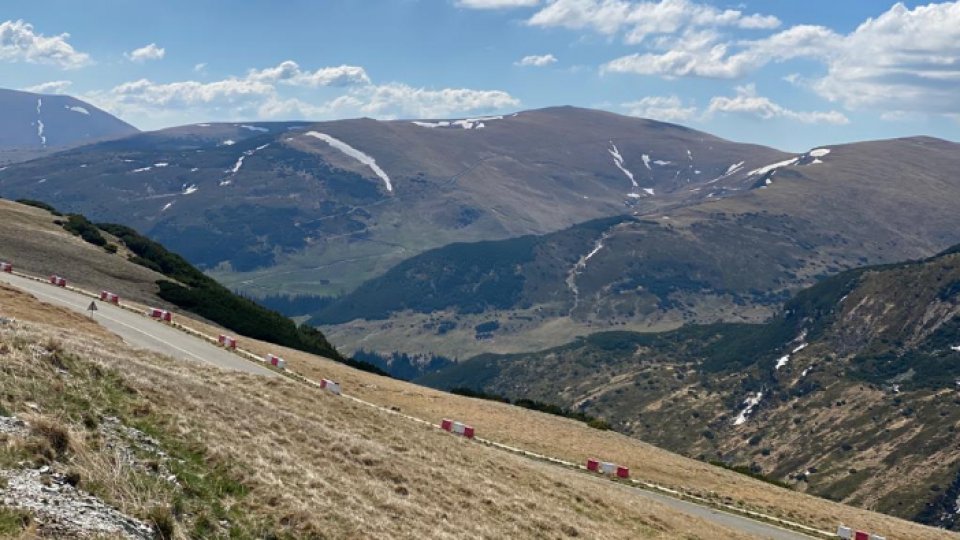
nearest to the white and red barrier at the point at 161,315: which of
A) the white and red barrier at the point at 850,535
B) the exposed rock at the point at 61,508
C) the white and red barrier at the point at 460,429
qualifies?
the white and red barrier at the point at 460,429

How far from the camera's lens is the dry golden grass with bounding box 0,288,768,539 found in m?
20.7

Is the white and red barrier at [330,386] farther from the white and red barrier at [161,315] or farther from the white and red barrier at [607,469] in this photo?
the white and red barrier at [161,315]

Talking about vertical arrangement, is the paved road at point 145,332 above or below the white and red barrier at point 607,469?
above

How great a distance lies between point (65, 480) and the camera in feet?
53.6

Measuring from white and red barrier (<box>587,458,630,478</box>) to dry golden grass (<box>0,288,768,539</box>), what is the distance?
6659 millimetres

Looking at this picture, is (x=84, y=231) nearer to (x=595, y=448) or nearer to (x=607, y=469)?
(x=595, y=448)

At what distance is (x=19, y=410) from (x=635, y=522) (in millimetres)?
23508

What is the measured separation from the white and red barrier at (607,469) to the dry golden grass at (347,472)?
6659 millimetres

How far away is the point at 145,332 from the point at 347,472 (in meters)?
34.3

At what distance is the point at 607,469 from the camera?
47844 millimetres

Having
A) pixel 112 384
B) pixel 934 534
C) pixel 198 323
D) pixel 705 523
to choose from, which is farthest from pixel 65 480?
pixel 198 323

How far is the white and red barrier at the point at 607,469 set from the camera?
1874 inches

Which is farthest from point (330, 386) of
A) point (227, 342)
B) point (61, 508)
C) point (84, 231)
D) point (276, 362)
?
point (84, 231)

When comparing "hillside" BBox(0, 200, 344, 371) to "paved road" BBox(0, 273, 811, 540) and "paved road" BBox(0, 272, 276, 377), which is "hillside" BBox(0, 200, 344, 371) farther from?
"paved road" BBox(0, 273, 811, 540)
